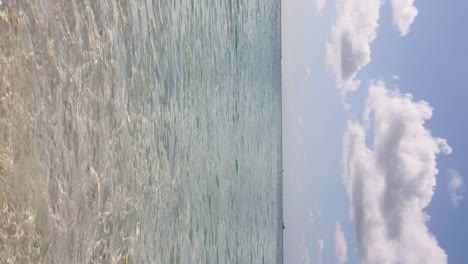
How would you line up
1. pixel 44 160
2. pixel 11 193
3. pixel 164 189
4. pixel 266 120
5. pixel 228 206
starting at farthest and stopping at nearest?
pixel 266 120, pixel 228 206, pixel 164 189, pixel 44 160, pixel 11 193

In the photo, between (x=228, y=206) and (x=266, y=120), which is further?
(x=266, y=120)

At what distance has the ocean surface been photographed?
2.67 feet

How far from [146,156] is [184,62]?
0.52 meters

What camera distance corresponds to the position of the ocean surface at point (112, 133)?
814 millimetres

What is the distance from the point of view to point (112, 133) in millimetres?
1150

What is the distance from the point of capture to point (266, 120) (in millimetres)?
4793

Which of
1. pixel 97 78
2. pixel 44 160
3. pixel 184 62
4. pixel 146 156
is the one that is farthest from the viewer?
pixel 184 62

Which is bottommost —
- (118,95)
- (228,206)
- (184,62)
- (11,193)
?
(228,206)

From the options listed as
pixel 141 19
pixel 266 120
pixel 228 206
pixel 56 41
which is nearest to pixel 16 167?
pixel 56 41

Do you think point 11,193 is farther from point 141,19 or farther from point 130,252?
point 141,19

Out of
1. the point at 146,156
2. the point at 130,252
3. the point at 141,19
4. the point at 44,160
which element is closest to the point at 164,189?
the point at 146,156

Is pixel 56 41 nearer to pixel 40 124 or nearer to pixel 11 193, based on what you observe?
pixel 40 124

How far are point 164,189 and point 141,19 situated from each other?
0.44 metres

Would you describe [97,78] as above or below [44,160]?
above
